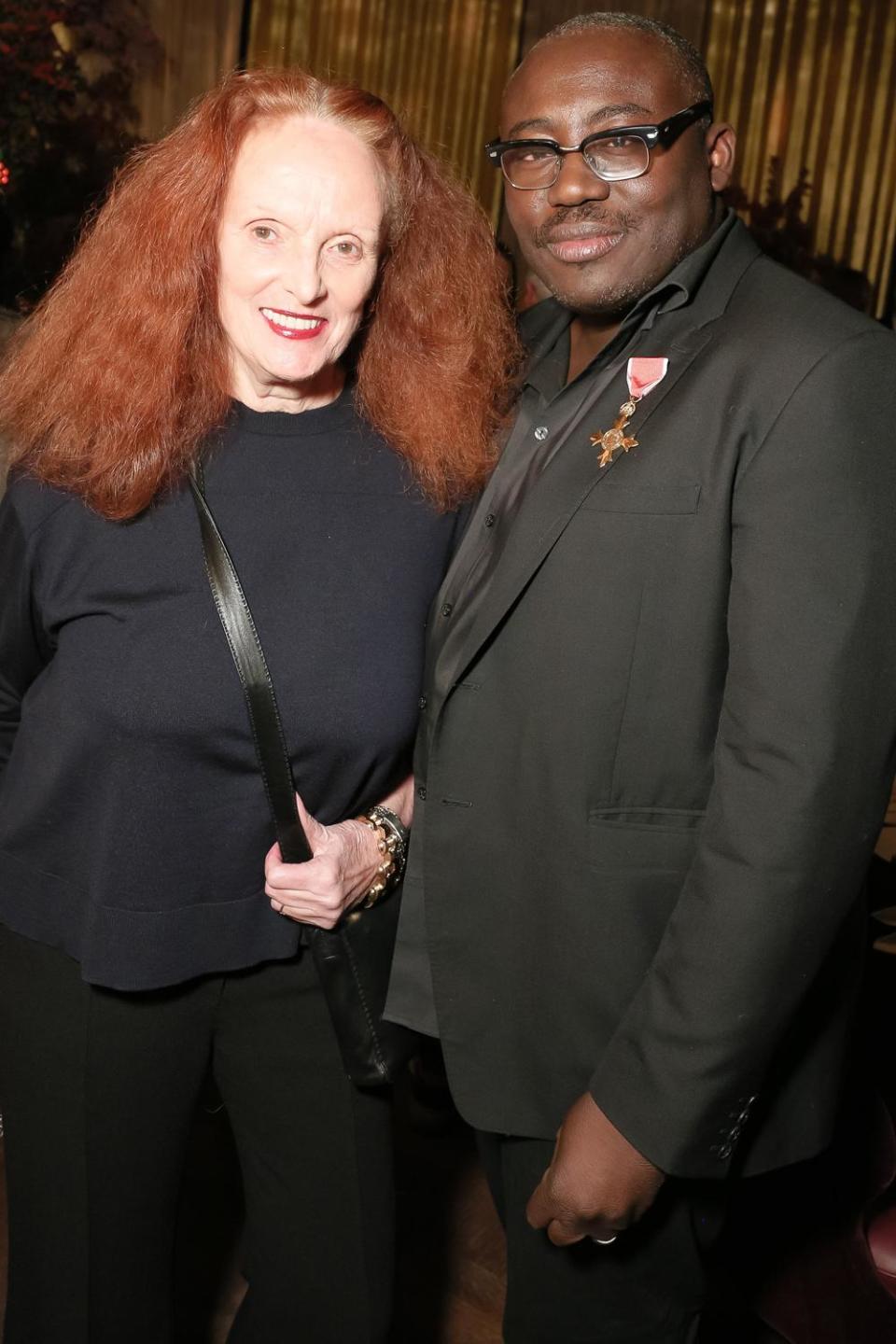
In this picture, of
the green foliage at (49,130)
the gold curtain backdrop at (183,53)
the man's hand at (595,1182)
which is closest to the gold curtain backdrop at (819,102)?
the gold curtain backdrop at (183,53)

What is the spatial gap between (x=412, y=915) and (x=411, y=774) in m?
0.20

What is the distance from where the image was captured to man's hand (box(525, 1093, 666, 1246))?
1296 mm

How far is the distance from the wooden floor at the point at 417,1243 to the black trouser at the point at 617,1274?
0.65 meters

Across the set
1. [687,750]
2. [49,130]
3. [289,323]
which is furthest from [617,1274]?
[49,130]

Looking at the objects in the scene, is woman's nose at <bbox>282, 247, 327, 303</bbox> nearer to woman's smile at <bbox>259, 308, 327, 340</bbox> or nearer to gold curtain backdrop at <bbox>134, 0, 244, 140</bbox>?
woman's smile at <bbox>259, 308, 327, 340</bbox>

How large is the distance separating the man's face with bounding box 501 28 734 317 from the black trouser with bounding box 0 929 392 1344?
0.95 metres

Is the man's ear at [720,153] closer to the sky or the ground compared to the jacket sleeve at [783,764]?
closer to the sky

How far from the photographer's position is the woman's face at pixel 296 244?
1.46m

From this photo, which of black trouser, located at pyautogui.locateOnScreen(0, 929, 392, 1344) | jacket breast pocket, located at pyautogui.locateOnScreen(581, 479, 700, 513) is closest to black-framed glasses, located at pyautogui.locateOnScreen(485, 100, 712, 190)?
jacket breast pocket, located at pyautogui.locateOnScreen(581, 479, 700, 513)

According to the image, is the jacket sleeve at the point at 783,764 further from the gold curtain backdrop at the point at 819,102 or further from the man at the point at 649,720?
the gold curtain backdrop at the point at 819,102

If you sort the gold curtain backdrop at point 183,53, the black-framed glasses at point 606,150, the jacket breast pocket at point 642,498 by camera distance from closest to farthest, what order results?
1. the jacket breast pocket at point 642,498
2. the black-framed glasses at point 606,150
3. the gold curtain backdrop at point 183,53

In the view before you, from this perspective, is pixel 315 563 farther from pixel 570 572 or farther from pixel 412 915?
pixel 412 915

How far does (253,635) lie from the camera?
4.72 feet

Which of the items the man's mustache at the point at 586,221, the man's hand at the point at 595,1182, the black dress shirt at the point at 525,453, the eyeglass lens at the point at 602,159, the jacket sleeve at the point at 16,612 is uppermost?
the eyeglass lens at the point at 602,159
